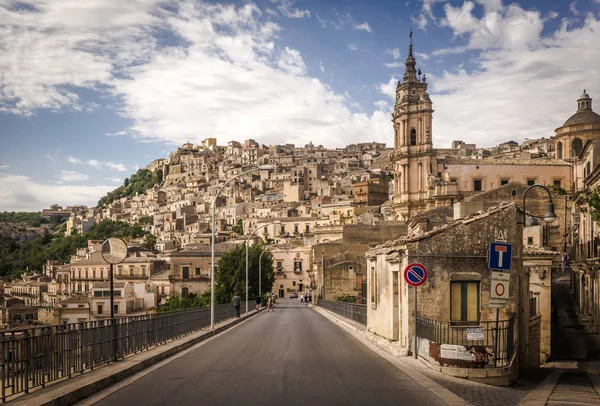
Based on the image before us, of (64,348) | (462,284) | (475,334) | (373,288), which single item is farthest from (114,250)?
(373,288)

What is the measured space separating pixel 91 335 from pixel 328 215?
462 feet

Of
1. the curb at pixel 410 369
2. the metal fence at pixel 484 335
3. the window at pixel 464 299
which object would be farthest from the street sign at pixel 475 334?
the window at pixel 464 299

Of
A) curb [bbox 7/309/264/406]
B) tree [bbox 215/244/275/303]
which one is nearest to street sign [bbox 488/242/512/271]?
curb [bbox 7/309/264/406]

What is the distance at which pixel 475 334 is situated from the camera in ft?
52.1

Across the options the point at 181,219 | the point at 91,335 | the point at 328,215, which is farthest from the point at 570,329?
the point at 181,219

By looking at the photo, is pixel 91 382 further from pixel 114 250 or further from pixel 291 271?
pixel 291 271

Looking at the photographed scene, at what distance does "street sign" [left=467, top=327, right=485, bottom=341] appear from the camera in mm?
15766

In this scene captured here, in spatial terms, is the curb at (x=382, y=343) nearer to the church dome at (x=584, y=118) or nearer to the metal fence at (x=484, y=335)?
the metal fence at (x=484, y=335)

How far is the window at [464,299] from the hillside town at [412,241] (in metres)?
0.03

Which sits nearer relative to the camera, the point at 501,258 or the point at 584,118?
the point at 501,258

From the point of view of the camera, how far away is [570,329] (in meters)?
37.7

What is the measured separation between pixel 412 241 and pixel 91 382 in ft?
30.5

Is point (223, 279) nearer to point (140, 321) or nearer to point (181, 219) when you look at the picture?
point (140, 321)

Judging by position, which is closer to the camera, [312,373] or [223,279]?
[312,373]
